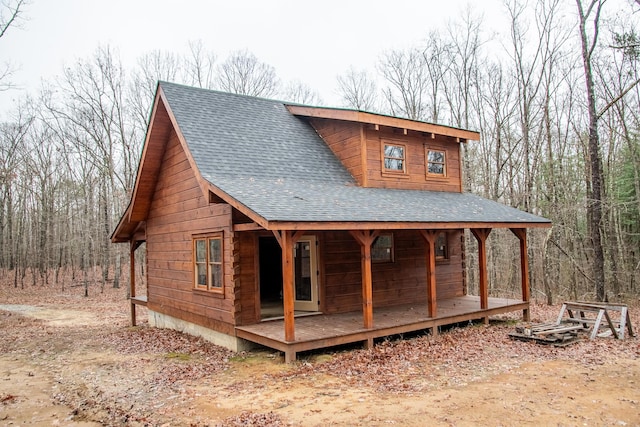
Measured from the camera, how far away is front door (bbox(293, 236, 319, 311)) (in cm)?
1052

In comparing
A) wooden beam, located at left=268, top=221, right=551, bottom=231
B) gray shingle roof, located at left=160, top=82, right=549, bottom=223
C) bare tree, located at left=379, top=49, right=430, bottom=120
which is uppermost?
bare tree, located at left=379, top=49, right=430, bottom=120

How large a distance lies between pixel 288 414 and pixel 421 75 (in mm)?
23363

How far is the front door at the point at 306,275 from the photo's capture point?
10.5 meters

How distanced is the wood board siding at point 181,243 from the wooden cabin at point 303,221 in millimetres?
52

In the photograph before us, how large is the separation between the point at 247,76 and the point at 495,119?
18.1 metres

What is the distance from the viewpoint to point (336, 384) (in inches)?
272

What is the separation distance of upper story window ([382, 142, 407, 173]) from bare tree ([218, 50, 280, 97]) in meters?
20.7

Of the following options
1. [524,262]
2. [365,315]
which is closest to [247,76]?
[524,262]

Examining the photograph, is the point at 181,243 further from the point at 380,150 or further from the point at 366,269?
the point at 380,150

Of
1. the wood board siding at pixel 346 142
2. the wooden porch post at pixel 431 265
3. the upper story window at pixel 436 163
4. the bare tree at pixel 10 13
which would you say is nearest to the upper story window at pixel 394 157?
the wood board siding at pixel 346 142

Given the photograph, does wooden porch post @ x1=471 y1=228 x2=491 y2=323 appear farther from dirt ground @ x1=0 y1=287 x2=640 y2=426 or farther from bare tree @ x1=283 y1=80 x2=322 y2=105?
bare tree @ x1=283 y1=80 x2=322 y2=105

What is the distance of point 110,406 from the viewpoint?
21.2 feet

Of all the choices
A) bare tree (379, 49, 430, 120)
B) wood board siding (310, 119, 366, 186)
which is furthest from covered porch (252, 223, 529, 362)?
bare tree (379, 49, 430, 120)

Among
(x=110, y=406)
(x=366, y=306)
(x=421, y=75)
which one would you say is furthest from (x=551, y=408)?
(x=421, y=75)
